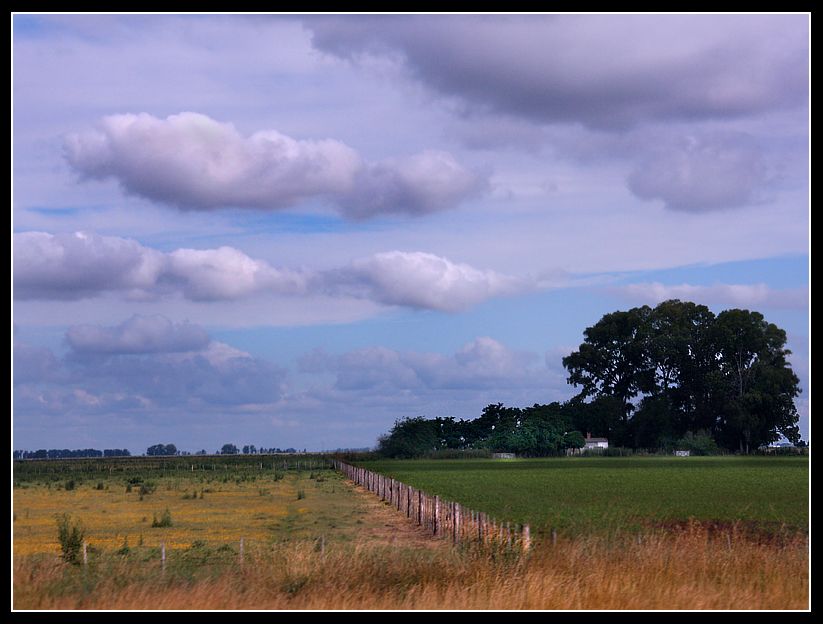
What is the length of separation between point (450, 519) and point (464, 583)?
54.1 ft

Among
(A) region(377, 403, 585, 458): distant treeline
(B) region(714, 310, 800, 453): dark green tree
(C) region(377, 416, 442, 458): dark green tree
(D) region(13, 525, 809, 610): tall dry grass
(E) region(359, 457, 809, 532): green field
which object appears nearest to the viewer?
(D) region(13, 525, 809, 610): tall dry grass

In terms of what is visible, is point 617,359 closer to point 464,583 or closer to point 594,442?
point 594,442

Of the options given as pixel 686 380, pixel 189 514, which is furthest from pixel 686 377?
pixel 189 514

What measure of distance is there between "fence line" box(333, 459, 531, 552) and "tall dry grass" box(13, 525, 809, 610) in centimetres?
99

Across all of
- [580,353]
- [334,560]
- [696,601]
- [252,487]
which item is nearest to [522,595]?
[696,601]

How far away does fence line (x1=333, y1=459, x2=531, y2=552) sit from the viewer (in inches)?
741

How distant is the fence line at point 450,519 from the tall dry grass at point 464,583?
99 centimetres

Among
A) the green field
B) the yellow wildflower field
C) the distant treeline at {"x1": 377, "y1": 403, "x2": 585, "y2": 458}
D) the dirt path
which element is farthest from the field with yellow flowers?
→ the distant treeline at {"x1": 377, "y1": 403, "x2": 585, "y2": 458}

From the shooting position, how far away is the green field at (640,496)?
42.2 metres

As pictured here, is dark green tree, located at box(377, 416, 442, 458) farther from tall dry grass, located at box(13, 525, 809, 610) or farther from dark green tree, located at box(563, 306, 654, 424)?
tall dry grass, located at box(13, 525, 809, 610)

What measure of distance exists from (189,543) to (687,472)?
67.1 m

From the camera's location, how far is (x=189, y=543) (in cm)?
3447

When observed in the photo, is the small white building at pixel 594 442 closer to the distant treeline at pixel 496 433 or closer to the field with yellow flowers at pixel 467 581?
the distant treeline at pixel 496 433
